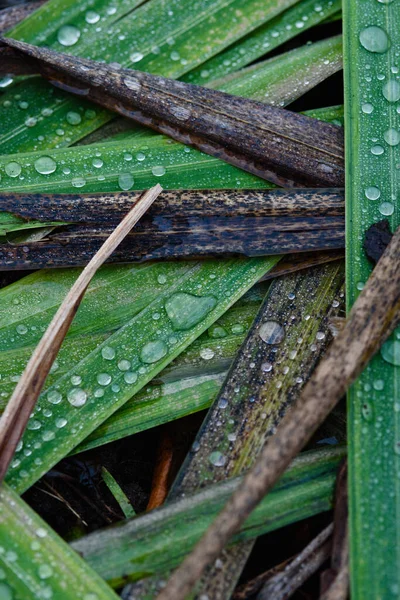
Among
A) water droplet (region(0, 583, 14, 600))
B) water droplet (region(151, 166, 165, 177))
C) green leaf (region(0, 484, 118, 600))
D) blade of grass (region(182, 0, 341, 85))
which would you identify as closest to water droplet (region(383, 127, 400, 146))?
blade of grass (region(182, 0, 341, 85))

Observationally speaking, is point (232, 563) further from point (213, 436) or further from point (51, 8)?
point (51, 8)

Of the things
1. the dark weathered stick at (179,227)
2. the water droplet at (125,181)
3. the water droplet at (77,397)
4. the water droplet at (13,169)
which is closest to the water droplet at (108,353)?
the water droplet at (77,397)

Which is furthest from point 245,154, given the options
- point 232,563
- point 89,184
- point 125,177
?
point 232,563

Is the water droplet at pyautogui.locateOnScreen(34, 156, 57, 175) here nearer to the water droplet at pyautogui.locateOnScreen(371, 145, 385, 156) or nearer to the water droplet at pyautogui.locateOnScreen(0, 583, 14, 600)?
the water droplet at pyautogui.locateOnScreen(371, 145, 385, 156)

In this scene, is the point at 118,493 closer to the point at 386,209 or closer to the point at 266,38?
the point at 386,209

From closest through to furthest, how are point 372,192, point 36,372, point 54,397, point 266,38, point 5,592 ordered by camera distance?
point 5,592
point 36,372
point 54,397
point 372,192
point 266,38

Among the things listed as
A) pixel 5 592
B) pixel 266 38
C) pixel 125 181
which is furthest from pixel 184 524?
pixel 266 38
